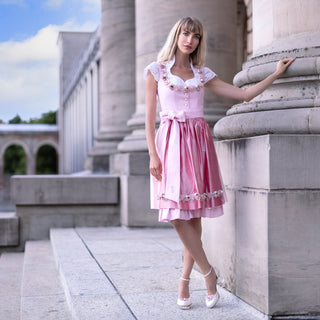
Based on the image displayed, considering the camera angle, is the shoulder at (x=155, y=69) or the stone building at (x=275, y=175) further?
the shoulder at (x=155, y=69)

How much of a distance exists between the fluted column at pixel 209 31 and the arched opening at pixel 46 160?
64836mm

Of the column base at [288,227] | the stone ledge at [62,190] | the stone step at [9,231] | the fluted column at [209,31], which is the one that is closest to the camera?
the column base at [288,227]

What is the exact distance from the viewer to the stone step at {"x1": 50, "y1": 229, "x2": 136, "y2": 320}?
3.66 meters

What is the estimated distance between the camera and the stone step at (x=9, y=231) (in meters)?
8.35

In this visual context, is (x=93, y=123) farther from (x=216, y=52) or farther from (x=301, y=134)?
(x=301, y=134)

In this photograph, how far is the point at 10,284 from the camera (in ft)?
19.1

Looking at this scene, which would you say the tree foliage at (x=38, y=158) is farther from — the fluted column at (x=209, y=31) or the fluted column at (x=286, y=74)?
the fluted column at (x=286, y=74)

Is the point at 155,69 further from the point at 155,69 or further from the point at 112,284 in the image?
the point at 112,284

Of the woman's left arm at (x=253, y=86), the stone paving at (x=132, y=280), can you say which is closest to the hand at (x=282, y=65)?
the woman's left arm at (x=253, y=86)

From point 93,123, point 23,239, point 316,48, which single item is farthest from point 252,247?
point 93,123

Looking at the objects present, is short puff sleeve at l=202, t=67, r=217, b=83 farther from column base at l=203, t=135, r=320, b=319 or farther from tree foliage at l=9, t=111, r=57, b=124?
tree foliage at l=9, t=111, r=57, b=124

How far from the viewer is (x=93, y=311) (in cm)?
369

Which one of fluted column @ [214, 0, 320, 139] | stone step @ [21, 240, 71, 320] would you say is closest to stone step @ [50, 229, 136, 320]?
stone step @ [21, 240, 71, 320]

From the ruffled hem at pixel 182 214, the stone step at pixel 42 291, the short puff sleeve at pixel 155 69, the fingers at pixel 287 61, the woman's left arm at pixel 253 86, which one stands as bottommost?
the stone step at pixel 42 291
